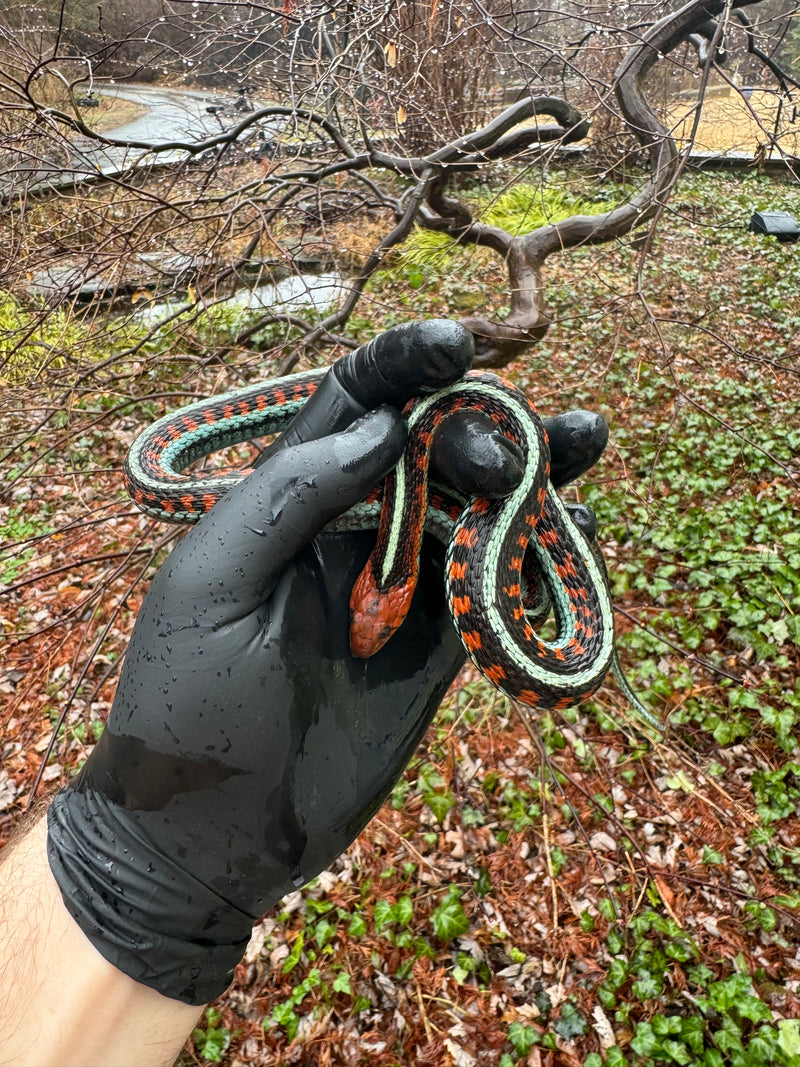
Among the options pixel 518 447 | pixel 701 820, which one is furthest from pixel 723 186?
pixel 518 447

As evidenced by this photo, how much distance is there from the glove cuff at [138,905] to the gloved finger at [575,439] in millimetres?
1918

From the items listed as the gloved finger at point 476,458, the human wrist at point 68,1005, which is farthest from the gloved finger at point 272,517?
the human wrist at point 68,1005

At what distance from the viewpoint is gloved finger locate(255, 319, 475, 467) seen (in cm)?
211

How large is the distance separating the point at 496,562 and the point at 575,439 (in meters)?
0.64

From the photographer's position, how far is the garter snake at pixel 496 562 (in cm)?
226

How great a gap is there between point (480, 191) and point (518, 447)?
41.6ft

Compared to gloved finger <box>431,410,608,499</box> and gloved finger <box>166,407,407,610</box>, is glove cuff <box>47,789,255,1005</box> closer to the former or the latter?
gloved finger <box>166,407,407,610</box>

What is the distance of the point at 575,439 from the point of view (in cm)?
258

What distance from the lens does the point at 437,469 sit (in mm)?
2338

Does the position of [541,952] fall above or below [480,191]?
below

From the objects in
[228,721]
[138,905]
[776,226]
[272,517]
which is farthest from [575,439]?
[776,226]

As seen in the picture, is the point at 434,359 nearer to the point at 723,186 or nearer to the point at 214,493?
the point at 214,493

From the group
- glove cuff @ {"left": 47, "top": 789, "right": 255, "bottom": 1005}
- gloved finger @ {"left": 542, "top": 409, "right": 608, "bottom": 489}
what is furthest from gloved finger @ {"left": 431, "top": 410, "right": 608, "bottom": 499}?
glove cuff @ {"left": 47, "top": 789, "right": 255, "bottom": 1005}

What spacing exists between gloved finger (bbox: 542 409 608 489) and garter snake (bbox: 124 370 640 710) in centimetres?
15
